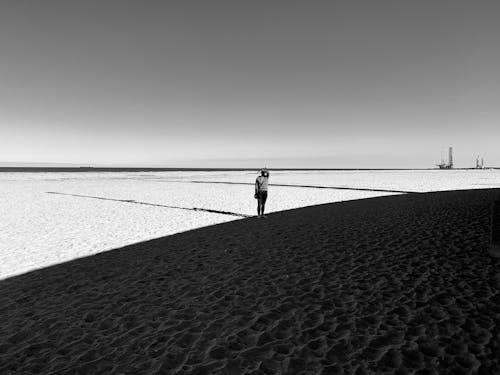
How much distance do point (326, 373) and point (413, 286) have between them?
3.14 meters

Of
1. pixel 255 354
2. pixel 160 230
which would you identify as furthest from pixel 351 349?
pixel 160 230

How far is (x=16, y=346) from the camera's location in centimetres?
461

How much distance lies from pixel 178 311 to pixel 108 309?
1.17m

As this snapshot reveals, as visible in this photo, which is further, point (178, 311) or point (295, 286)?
point (295, 286)

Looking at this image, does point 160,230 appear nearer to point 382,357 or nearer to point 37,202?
point 382,357

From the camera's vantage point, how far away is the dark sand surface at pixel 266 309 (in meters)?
4.02

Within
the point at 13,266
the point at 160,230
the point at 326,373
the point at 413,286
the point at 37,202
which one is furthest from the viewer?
the point at 37,202

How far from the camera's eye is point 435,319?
15.9 ft

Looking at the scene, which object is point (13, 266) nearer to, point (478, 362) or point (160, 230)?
point (160, 230)

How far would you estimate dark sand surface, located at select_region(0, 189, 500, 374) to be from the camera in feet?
13.2

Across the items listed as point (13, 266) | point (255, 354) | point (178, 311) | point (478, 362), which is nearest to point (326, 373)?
point (255, 354)

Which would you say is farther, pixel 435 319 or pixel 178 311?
pixel 178 311

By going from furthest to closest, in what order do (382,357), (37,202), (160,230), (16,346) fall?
(37,202), (160,230), (16,346), (382,357)

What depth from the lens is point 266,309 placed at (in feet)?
17.9
